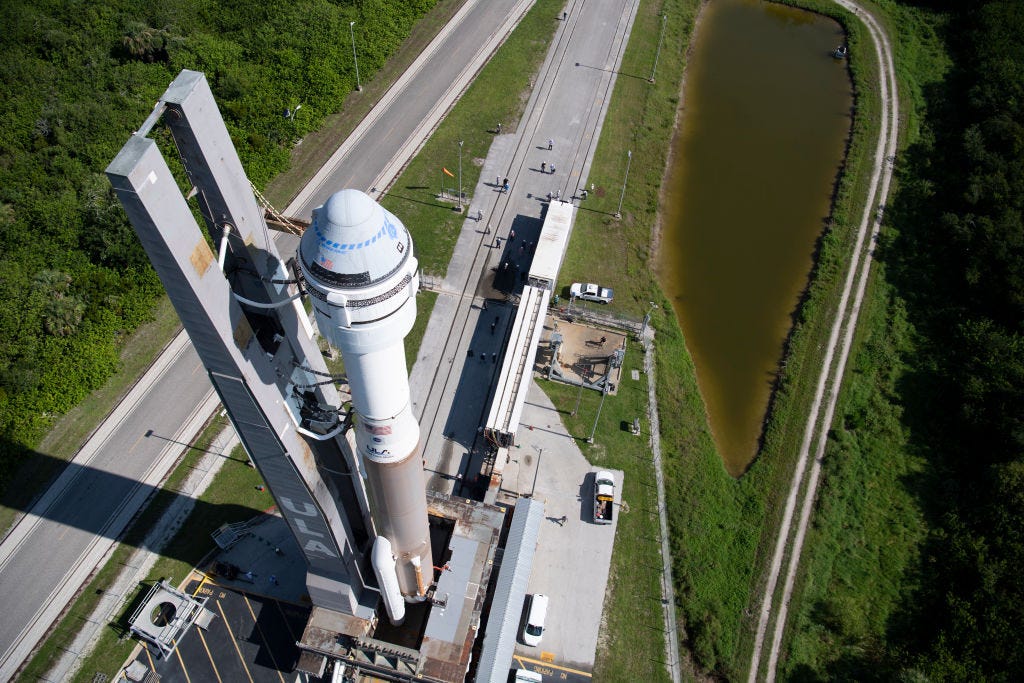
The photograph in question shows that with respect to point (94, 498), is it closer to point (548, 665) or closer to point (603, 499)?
point (548, 665)

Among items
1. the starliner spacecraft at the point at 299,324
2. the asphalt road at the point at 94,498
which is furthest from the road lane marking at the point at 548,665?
the asphalt road at the point at 94,498

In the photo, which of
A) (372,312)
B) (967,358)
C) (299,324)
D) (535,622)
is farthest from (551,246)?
(372,312)

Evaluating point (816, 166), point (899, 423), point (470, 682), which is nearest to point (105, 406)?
point (470, 682)

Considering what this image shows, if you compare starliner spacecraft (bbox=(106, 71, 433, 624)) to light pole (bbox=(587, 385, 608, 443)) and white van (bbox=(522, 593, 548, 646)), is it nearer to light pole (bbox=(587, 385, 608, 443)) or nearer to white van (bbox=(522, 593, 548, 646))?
white van (bbox=(522, 593, 548, 646))

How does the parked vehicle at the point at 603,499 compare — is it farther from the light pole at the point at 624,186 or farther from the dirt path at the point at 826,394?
the light pole at the point at 624,186

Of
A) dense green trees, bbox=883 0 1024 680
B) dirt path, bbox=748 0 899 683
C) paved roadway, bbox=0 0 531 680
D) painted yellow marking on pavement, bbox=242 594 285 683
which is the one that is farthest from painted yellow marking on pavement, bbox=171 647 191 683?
dense green trees, bbox=883 0 1024 680

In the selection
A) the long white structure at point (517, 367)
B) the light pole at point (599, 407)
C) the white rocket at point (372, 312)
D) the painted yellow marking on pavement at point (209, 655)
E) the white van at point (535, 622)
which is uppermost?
the white rocket at point (372, 312)

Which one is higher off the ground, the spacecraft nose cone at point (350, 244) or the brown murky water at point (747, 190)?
the spacecraft nose cone at point (350, 244)

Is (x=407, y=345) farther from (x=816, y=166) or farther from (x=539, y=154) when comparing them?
(x=816, y=166)
